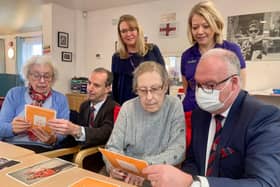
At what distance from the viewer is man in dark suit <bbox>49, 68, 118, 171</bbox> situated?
5.96 feet

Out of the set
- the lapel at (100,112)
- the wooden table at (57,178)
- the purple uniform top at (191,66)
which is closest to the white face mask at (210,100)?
the wooden table at (57,178)

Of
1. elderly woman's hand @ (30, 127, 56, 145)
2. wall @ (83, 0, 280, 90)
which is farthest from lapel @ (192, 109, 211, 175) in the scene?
wall @ (83, 0, 280, 90)

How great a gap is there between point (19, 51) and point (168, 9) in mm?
5617

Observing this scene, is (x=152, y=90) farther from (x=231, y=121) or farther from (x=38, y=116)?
(x=38, y=116)

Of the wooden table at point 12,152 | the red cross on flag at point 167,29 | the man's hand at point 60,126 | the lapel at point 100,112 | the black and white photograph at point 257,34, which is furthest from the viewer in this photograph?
the red cross on flag at point 167,29

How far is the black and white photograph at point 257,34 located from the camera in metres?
3.74

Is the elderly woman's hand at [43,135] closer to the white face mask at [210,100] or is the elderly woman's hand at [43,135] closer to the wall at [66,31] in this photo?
the white face mask at [210,100]

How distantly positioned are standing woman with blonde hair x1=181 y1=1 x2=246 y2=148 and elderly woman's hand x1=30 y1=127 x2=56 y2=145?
0.93 metres

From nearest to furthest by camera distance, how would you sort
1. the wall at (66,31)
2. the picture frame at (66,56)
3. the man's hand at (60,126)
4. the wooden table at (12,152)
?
1. the wooden table at (12,152)
2. the man's hand at (60,126)
3. the wall at (66,31)
4. the picture frame at (66,56)

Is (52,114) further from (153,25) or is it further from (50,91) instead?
(153,25)

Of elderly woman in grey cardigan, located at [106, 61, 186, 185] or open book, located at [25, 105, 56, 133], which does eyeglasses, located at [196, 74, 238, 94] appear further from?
open book, located at [25, 105, 56, 133]

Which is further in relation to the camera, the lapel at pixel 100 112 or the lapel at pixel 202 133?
the lapel at pixel 100 112

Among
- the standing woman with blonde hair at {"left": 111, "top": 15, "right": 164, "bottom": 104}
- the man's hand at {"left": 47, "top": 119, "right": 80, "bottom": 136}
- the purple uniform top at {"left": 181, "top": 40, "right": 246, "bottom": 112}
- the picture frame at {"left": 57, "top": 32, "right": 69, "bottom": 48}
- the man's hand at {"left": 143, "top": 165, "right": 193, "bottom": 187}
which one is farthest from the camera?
the picture frame at {"left": 57, "top": 32, "right": 69, "bottom": 48}

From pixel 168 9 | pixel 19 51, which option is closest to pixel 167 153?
pixel 168 9
